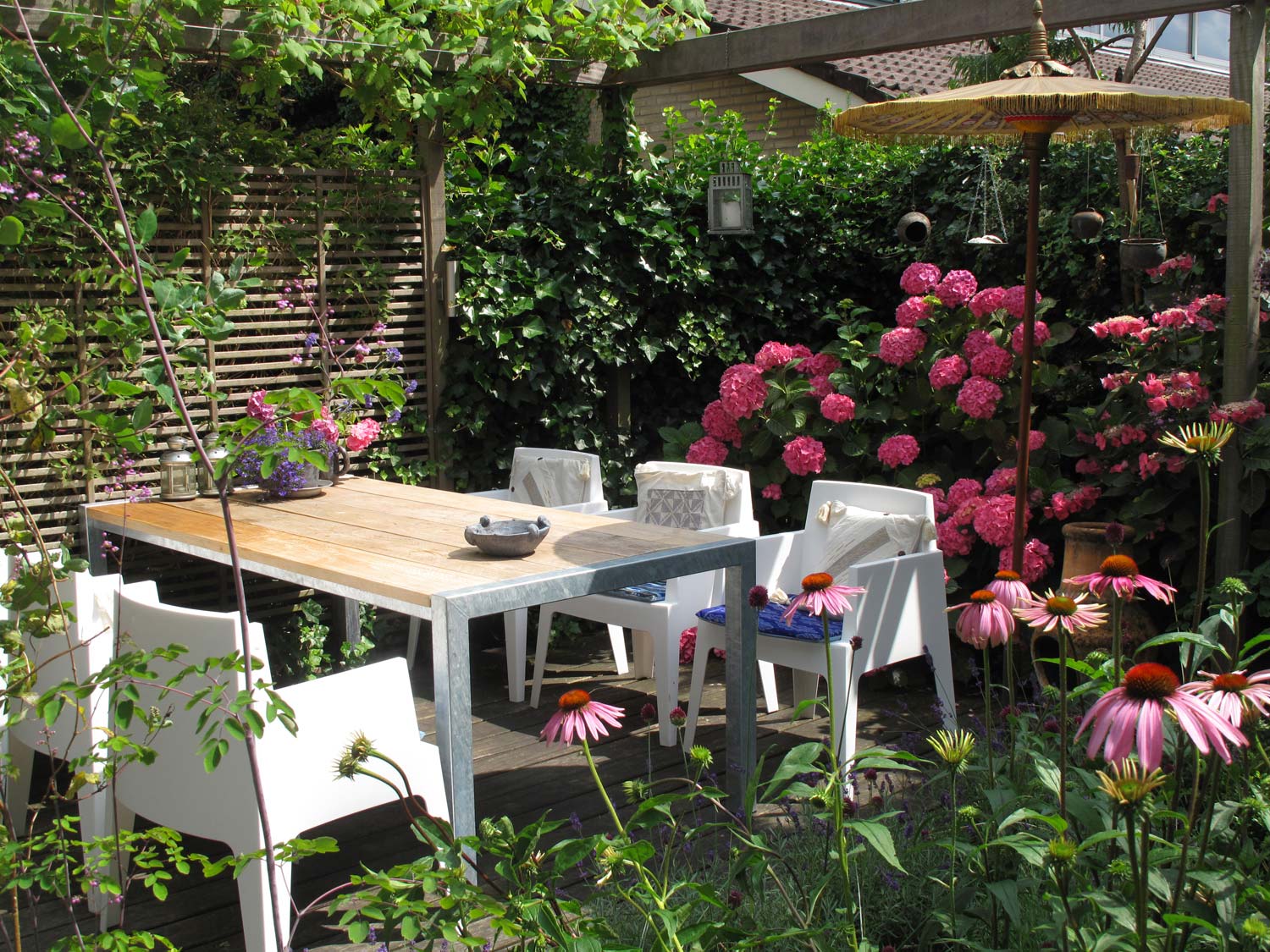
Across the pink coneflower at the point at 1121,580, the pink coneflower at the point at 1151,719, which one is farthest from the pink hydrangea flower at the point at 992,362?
the pink coneflower at the point at 1151,719

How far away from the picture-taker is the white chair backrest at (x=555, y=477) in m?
4.61

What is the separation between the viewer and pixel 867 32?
4.50 m

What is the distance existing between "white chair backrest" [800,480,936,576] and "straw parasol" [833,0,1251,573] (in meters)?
0.37

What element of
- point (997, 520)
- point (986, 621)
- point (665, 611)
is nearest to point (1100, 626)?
point (997, 520)

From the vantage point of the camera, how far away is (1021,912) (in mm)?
1896

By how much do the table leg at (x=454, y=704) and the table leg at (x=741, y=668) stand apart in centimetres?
84

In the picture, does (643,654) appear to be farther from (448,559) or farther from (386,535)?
(448,559)

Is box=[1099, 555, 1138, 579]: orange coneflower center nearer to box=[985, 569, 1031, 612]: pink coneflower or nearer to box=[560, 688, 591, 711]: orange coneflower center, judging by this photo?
box=[985, 569, 1031, 612]: pink coneflower

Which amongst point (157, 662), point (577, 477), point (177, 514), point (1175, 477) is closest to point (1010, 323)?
point (1175, 477)

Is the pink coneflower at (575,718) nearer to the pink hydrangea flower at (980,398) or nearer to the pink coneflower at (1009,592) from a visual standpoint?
the pink coneflower at (1009,592)

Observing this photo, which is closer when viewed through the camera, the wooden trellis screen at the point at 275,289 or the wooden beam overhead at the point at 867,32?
the wooden beam overhead at the point at 867,32

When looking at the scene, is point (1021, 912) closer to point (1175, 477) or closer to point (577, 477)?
point (1175, 477)

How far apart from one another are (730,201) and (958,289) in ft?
3.63

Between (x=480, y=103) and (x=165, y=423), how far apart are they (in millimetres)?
1629
